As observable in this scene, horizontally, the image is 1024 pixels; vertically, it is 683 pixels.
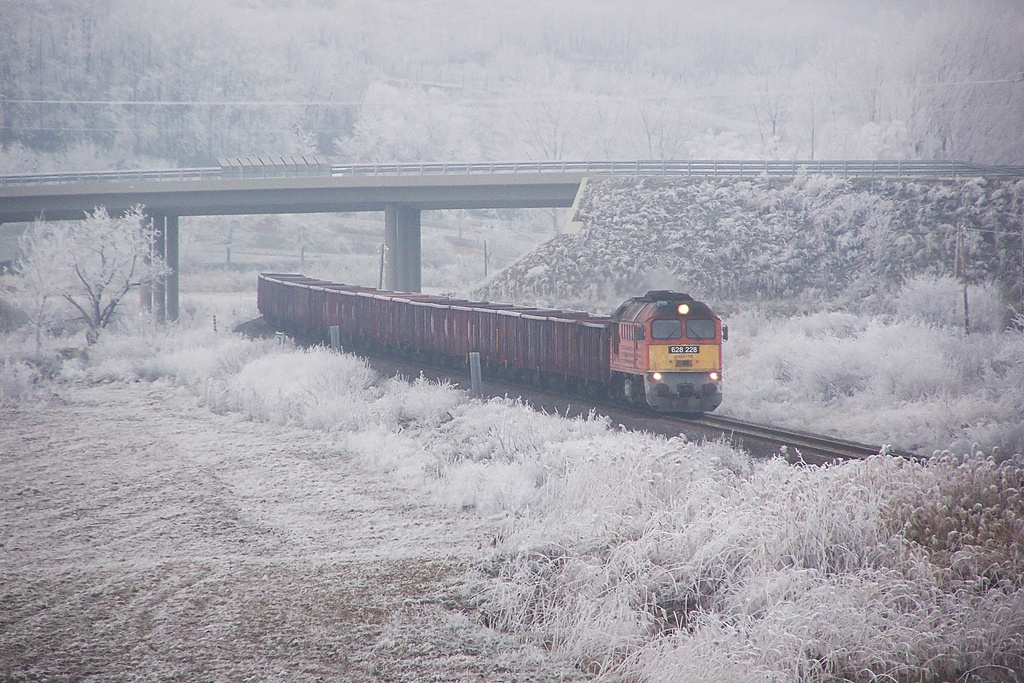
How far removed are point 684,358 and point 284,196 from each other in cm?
3419

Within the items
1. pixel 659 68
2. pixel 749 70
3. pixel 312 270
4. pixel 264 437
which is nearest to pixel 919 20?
pixel 312 270

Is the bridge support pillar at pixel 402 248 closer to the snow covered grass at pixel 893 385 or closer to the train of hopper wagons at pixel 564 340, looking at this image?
the train of hopper wagons at pixel 564 340

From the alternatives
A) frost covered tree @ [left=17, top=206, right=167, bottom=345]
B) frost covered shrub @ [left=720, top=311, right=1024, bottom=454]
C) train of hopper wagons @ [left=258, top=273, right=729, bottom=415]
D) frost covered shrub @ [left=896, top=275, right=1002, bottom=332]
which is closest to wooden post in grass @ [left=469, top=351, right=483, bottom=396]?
train of hopper wagons @ [left=258, top=273, right=729, bottom=415]

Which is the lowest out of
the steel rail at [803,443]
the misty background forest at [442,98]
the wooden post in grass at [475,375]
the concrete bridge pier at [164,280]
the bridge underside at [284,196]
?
the steel rail at [803,443]

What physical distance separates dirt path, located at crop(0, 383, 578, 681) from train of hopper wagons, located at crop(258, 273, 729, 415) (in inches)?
263

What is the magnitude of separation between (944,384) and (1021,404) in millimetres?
3700

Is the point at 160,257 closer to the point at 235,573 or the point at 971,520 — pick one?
the point at 235,573

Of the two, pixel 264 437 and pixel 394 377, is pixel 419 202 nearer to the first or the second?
pixel 394 377

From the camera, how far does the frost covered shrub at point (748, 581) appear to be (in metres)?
7.80

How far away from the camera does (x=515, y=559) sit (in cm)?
1088

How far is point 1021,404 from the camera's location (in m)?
18.9

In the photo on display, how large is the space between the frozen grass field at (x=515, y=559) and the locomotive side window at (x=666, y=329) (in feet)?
10.4

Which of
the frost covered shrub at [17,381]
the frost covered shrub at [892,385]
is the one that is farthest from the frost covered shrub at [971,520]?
the frost covered shrub at [17,381]

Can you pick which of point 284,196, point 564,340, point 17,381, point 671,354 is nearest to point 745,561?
point 671,354
